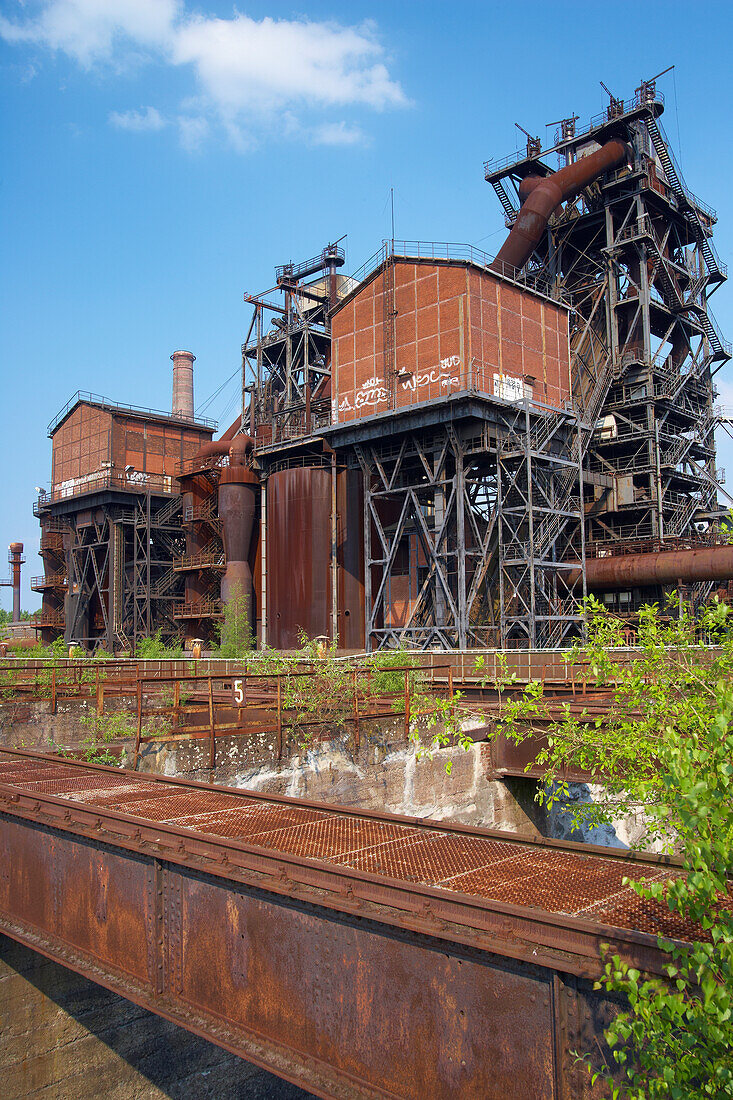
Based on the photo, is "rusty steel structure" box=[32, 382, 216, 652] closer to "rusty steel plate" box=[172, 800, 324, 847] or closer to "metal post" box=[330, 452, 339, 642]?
"metal post" box=[330, 452, 339, 642]

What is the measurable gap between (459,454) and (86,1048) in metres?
23.5

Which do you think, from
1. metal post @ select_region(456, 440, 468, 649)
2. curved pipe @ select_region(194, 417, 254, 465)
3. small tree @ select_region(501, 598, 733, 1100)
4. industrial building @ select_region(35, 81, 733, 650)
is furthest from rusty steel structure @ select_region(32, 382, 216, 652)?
small tree @ select_region(501, 598, 733, 1100)

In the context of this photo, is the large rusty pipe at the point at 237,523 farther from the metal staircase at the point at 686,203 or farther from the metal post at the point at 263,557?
the metal staircase at the point at 686,203

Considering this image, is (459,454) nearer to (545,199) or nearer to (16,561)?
(545,199)

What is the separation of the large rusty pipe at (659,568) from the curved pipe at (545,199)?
14.9 m

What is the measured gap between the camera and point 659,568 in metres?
31.6

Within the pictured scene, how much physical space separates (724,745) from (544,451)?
30618mm

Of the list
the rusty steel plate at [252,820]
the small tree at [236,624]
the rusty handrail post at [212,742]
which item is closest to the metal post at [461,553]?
the small tree at [236,624]

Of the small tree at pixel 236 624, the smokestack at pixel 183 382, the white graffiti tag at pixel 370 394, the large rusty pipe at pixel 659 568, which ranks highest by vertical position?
the smokestack at pixel 183 382

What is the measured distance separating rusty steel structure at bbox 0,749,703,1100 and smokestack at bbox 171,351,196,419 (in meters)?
56.4

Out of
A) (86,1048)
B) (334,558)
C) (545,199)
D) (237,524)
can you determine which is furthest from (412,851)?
(545,199)

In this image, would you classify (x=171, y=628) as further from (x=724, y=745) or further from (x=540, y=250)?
(x=724, y=745)

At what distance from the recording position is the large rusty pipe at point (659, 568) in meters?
29.6

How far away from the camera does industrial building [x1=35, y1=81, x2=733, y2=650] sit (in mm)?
30391
